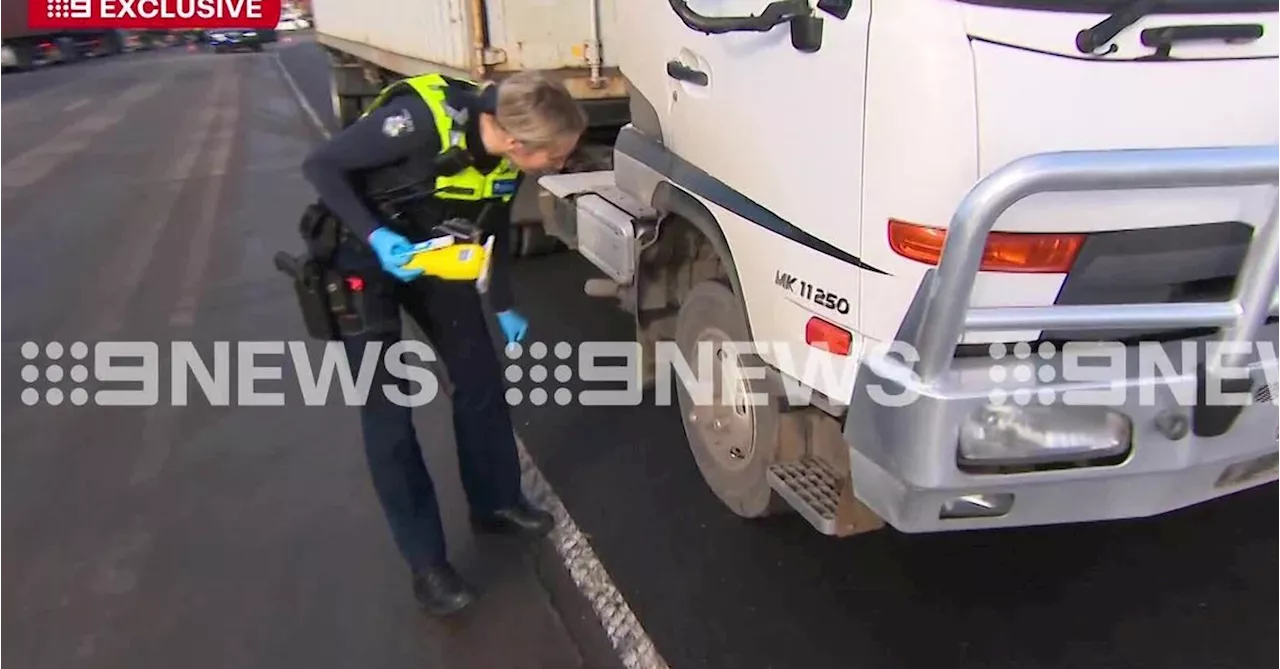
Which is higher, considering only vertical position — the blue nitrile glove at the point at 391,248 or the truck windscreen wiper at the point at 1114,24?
the truck windscreen wiper at the point at 1114,24

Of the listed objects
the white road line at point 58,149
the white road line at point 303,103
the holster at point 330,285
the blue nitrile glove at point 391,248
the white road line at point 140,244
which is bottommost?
the white road line at point 140,244

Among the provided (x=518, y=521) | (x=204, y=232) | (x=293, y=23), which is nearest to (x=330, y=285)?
(x=518, y=521)

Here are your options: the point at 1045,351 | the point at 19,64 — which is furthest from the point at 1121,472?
the point at 19,64

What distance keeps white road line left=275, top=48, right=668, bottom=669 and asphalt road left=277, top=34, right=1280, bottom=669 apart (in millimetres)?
41

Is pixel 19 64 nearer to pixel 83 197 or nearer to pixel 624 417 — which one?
pixel 83 197

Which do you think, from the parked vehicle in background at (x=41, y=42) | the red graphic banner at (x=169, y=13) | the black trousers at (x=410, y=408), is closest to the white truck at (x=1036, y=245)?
the black trousers at (x=410, y=408)

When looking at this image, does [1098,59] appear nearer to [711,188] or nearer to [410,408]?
[711,188]

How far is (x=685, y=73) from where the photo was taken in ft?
11.6

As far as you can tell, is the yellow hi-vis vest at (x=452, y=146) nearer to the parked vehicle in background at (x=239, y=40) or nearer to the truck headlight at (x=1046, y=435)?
the truck headlight at (x=1046, y=435)

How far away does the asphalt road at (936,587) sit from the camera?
3.18 m

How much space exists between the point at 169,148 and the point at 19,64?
23358 mm

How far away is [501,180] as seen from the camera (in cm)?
326

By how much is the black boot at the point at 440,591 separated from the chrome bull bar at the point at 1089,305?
5.86 ft

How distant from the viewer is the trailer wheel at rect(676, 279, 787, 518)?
3469mm
